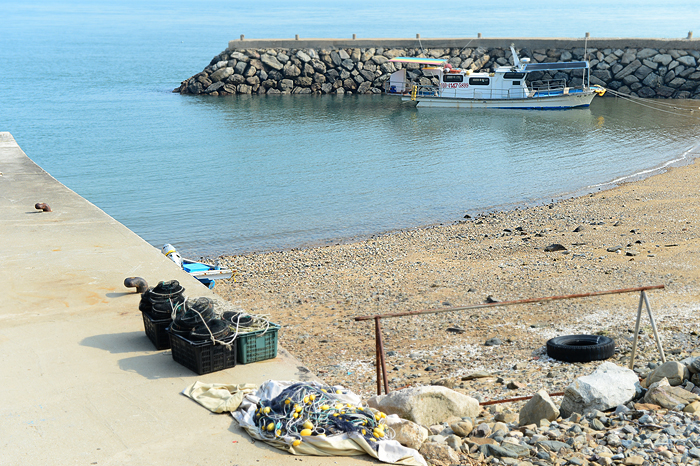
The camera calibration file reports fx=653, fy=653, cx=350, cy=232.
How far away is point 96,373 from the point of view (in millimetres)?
6645

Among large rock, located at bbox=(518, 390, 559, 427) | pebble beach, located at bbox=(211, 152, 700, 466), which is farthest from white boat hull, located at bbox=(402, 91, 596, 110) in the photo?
large rock, located at bbox=(518, 390, 559, 427)

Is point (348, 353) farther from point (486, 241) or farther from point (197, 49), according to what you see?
point (197, 49)

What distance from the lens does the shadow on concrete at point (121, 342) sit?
7.19 meters

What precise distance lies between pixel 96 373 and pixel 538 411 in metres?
4.39

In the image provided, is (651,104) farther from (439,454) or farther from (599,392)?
(439,454)

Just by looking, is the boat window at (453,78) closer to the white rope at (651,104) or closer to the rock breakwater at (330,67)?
the rock breakwater at (330,67)

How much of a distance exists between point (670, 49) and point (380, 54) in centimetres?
2015

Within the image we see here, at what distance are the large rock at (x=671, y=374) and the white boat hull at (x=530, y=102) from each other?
3713 centimetres

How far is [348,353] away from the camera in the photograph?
930 centimetres

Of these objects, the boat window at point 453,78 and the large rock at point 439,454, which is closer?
the large rock at point 439,454

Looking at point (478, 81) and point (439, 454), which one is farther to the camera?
point (478, 81)

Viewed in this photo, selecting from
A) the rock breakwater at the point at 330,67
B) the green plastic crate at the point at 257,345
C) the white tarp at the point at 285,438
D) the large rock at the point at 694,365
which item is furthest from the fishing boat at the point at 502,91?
the white tarp at the point at 285,438

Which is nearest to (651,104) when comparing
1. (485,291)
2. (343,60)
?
(343,60)

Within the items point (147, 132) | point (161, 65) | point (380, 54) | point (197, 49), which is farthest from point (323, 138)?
point (197, 49)
